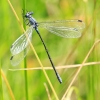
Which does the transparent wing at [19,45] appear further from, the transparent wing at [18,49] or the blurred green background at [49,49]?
the blurred green background at [49,49]

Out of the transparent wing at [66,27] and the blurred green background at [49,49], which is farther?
the blurred green background at [49,49]

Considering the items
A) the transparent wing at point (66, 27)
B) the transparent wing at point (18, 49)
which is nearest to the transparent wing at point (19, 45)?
the transparent wing at point (18, 49)

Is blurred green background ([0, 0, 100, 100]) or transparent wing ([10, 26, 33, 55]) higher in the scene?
transparent wing ([10, 26, 33, 55])

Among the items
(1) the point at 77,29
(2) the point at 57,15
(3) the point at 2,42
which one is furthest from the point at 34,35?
(1) the point at 77,29

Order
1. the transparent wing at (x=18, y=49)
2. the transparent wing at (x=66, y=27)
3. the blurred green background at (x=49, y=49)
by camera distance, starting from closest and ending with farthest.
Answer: the transparent wing at (x=18, y=49) → the transparent wing at (x=66, y=27) → the blurred green background at (x=49, y=49)

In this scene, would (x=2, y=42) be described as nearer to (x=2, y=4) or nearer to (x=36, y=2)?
(x=2, y=4)

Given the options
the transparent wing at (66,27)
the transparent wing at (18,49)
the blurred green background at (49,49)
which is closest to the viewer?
the transparent wing at (18,49)

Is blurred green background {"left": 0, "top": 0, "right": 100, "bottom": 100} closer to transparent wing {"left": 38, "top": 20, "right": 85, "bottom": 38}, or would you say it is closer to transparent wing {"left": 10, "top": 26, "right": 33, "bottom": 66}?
transparent wing {"left": 38, "top": 20, "right": 85, "bottom": 38}

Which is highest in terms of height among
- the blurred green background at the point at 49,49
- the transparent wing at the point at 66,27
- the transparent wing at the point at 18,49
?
the transparent wing at the point at 18,49

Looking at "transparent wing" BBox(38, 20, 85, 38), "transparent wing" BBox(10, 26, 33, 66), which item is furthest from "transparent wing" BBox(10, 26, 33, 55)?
"transparent wing" BBox(38, 20, 85, 38)
